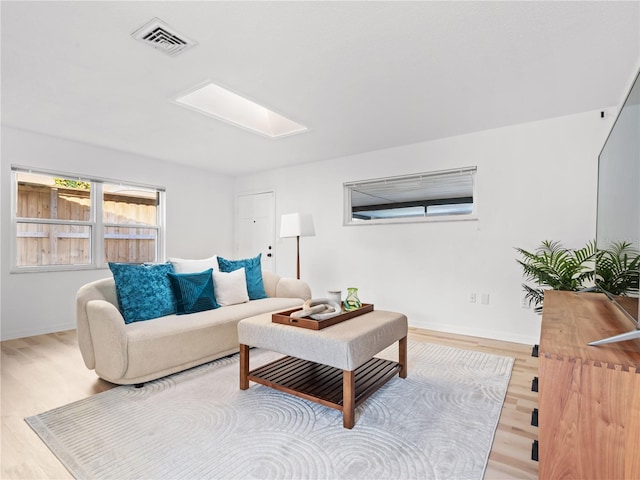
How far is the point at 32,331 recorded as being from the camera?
3.64 metres

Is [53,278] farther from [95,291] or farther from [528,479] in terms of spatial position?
[528,479]

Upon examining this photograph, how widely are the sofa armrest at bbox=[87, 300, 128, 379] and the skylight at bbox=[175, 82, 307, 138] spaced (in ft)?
5.81

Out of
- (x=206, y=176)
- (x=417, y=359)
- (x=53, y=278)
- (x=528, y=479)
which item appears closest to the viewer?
(x=528, y=479)

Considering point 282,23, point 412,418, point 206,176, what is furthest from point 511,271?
point 206,176

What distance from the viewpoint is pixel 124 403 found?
2088mm

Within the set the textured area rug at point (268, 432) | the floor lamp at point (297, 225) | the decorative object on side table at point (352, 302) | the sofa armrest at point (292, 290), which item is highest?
the floor lamp at point (297, 225)

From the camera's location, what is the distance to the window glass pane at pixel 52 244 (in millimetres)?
3689

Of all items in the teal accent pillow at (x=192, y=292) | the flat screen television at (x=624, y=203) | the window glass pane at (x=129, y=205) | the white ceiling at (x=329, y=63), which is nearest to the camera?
the flat screen television at (x=624, y=203)

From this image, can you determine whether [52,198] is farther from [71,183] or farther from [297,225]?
[297,225]

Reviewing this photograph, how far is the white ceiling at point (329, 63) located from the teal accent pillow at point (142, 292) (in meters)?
1.43

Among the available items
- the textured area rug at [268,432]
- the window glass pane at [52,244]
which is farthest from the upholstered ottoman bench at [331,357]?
the window glass pane at [52,244]

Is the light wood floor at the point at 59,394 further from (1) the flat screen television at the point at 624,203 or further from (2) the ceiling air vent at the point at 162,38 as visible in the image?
(2) the ceiling air vent at the point at 162,38

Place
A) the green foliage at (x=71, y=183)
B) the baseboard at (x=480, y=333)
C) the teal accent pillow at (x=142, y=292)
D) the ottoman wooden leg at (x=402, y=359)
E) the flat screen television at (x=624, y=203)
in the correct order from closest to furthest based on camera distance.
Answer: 1. the flat screen television at (x=624, y=203)
2. the ottoman wooden leg at (x=402, y=359)
3. the teal accent pillow at (x=142, y=292)
4. the baseboard at (x=480, y=333)
5. the green foliage at (x=71, y=183)

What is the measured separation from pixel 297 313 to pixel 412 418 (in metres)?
0.95
